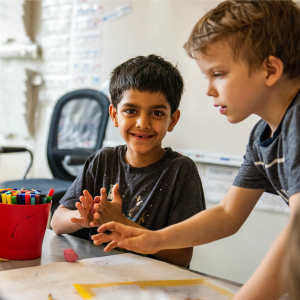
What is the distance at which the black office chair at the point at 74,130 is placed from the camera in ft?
5.93

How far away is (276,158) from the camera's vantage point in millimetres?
587

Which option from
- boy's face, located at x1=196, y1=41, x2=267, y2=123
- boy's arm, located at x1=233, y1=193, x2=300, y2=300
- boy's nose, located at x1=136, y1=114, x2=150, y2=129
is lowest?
boy's arm, located at x1=233, y1=193, x2=300, y2=300

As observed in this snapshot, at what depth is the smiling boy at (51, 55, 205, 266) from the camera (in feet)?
3.05

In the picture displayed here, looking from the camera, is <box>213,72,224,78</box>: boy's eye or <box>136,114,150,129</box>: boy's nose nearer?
<box>213,72,224,78</box>: boy's eye

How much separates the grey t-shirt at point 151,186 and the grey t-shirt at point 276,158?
0.25 metres

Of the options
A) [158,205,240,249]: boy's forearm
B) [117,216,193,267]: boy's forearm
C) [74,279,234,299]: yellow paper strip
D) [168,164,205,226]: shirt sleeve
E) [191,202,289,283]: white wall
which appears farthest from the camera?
[191,202,289,283]: white wall

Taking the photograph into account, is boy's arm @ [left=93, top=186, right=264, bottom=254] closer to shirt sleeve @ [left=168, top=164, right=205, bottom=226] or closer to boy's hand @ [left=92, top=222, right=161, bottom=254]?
boy's hand @ [left=92, top=222, right=161, bottom=254]

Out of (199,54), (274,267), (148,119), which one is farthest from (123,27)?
(274,267)

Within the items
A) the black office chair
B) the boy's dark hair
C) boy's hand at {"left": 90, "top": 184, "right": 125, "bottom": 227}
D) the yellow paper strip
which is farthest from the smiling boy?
the black office chair

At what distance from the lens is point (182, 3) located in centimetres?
186

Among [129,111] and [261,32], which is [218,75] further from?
[129,111]

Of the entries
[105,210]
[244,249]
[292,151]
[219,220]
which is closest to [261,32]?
[292,151]

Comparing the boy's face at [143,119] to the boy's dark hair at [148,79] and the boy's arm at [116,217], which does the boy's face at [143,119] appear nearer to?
the boy's dark hair at [148,79]

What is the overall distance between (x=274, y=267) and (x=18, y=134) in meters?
2.50
